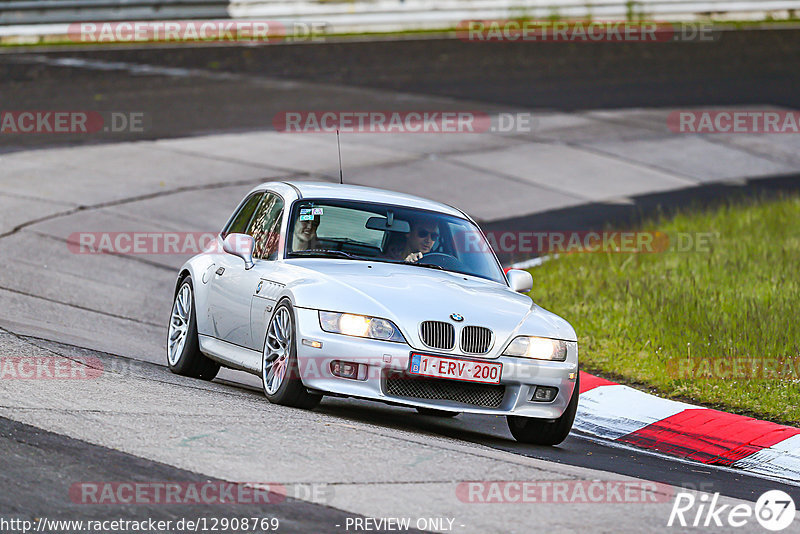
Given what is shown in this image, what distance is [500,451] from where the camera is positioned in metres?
7.54

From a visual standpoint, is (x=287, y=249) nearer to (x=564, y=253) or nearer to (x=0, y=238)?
(x=0, y=238)

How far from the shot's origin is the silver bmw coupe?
759 centimetres

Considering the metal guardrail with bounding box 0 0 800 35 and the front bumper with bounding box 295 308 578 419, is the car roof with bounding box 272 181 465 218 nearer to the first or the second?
the front bumper with bounding box 295 308 578 419

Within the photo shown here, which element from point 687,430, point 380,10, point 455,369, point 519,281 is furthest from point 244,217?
point 380,10

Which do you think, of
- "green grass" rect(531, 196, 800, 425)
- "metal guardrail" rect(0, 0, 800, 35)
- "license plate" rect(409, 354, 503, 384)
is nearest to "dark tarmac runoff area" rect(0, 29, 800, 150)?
"metal guardrail" rect(0, 0, 800, 35)

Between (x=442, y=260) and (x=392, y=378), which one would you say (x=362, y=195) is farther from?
(x=392, y=378)

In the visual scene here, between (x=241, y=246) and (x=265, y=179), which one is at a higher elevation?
(x=241, y=246)

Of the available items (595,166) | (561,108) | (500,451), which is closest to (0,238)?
(500,451)

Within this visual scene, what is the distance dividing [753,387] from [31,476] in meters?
5.48

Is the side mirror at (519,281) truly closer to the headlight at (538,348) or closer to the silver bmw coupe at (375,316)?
the silver bmw coupe at (375,316)

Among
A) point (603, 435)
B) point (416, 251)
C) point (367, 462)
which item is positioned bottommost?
point (603, 435)

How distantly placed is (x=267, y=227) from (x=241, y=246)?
1.48ft

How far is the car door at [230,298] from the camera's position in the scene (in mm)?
8727

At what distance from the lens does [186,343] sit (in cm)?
950
